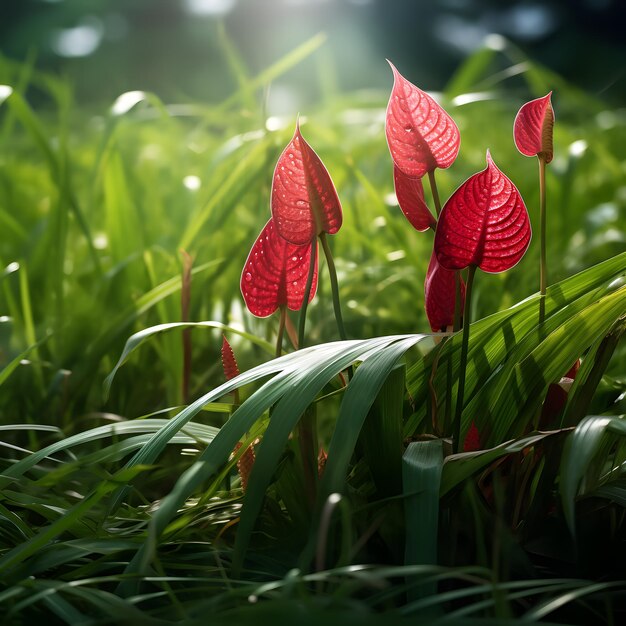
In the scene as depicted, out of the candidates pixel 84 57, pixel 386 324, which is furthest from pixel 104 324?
pixel 84 57

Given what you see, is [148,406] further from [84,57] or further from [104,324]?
[84,57]

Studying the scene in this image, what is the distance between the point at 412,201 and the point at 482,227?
0.10 m

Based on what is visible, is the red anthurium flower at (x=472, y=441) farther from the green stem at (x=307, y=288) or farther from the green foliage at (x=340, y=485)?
the green stem at (x=307, y=288)

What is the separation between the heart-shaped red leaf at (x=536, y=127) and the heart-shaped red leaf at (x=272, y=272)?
21cm

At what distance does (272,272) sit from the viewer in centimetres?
71

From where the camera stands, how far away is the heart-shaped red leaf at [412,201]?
0.70 metres

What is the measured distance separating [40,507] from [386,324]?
2.62 ft

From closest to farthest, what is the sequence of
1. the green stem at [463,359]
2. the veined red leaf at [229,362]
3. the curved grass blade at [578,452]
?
Answer: 1. the curved grass blade at [578,452]
2. the green stem at [463,359]
3. the veined red leaf at [229,362]

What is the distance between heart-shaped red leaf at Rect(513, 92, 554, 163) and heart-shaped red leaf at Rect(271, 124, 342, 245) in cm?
17

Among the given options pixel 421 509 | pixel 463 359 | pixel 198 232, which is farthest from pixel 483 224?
pixel 198 232

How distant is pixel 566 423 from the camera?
69 cm

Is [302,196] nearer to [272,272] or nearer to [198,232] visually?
[272,272]

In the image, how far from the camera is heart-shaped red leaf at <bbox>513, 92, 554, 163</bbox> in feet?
2.17

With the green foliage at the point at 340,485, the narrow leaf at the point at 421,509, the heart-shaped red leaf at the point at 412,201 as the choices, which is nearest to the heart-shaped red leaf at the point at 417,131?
the heart-shaped red leaf at the point at 412,201
